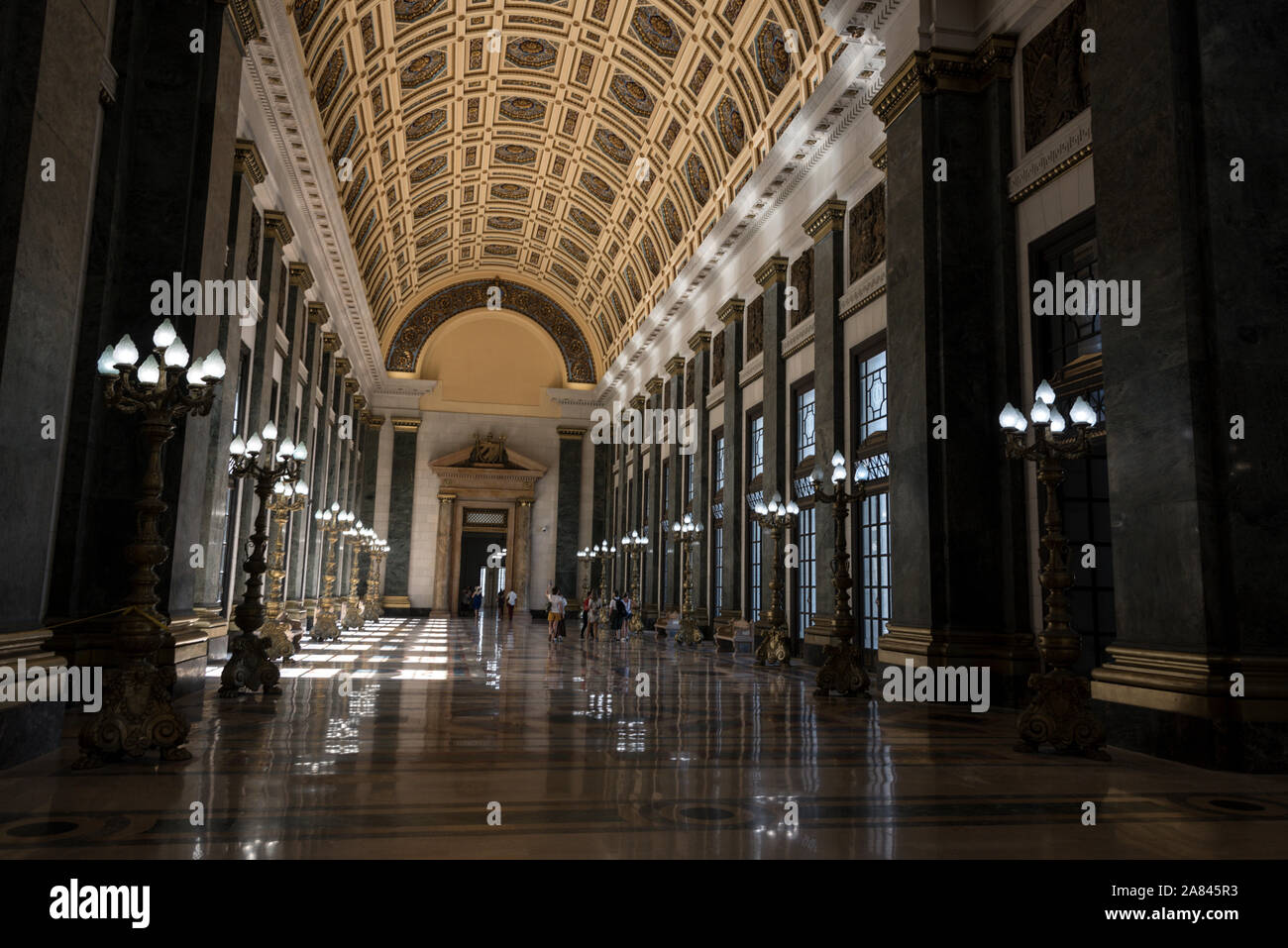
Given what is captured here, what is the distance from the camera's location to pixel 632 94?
22.1m

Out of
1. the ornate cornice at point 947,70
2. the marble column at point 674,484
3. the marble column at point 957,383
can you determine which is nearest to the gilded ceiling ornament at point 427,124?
the marble column at point 674,484

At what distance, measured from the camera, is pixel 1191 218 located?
650 centimetres

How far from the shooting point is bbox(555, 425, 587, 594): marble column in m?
35.8

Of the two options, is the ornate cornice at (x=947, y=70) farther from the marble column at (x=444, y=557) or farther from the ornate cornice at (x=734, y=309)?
the marble column at (x=444, y=557)

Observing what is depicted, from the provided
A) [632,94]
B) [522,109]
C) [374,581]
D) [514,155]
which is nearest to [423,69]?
[522,109]

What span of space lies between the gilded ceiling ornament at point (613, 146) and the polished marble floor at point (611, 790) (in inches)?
765

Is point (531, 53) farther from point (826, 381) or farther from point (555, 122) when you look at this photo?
point (826, 381)

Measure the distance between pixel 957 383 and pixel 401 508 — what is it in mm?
29118

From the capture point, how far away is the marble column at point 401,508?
115ft

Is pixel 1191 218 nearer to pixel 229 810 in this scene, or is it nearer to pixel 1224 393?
pixel 1224 393
